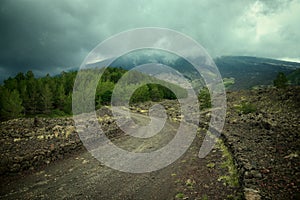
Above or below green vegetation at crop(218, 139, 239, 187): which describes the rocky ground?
above

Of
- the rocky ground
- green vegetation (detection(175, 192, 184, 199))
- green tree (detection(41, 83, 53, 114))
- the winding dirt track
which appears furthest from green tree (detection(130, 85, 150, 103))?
green vegetation (detection(175, 192, 184, 199))

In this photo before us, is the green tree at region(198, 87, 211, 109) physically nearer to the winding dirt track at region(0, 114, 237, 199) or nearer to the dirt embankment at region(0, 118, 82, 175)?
the winding dirt track at region(0, 114, 237, 199)

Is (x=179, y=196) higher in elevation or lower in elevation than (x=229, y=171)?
higher

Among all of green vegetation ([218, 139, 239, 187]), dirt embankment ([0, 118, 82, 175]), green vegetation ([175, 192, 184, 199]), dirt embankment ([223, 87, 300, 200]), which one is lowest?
green vegetation ([218, 139, 239, 187])

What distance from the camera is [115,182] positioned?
11.2 meters

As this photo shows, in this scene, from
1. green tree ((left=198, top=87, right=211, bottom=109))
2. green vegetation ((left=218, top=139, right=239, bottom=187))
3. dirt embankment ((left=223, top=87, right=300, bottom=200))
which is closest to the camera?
dirt embankment ((left=223, top=87, right=300, bottom=200))

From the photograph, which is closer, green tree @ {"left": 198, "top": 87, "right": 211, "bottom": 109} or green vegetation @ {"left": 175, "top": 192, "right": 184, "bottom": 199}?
green vegetation @ {"left": 175, "top": 192, "right": 184, "bottom": 199}

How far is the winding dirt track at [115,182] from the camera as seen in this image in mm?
9781

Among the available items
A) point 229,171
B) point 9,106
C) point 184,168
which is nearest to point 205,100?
point 184,168

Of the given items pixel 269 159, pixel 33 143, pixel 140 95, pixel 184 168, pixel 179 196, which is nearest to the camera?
pixel 179 196

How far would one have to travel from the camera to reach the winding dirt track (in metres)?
9.78

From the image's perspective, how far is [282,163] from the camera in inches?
403

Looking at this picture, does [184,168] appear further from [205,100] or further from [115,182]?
[205,100]

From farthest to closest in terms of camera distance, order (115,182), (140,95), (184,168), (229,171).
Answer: (140,95) → (184,168) → (229,171) → (115,182)
